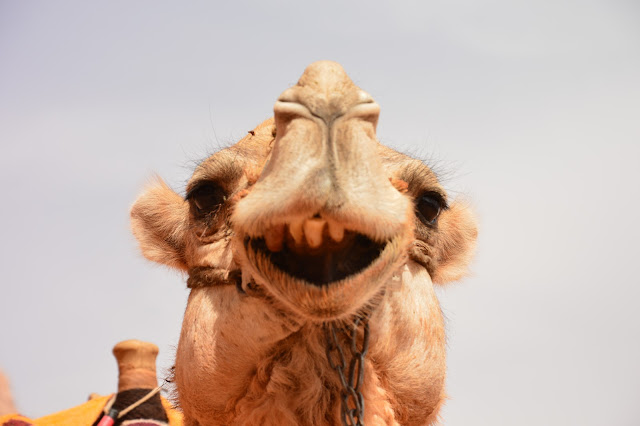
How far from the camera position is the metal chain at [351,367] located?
9.75 ft

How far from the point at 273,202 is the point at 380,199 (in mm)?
345

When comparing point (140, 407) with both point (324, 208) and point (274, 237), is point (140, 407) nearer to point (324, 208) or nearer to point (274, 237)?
point (274, 237)

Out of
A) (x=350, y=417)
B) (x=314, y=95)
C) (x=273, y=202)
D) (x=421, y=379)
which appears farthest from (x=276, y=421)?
(x=314, y=95)

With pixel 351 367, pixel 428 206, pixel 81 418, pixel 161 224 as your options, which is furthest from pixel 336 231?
pixel 81 418

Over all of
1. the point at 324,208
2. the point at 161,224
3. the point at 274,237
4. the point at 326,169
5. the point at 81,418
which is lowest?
the point at 81,418

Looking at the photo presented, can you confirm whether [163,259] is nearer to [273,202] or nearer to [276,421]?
[276,421]

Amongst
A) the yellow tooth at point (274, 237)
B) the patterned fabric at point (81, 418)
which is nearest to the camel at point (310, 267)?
the yellow tooth at point (274, 237)

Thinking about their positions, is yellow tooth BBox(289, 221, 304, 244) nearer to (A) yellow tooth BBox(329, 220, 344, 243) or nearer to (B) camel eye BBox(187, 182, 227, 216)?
(A) yellow tooth BBox(329, 220, 344, 243)

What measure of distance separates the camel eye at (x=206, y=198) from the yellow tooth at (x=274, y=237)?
1.00 meters

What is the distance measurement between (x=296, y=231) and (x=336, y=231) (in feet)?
0.47

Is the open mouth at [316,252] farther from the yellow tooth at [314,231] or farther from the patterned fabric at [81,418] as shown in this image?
the patterned fabric at [81,418]

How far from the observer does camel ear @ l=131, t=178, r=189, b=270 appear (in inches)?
166

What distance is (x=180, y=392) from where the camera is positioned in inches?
140

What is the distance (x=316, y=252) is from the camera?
8.55ft
